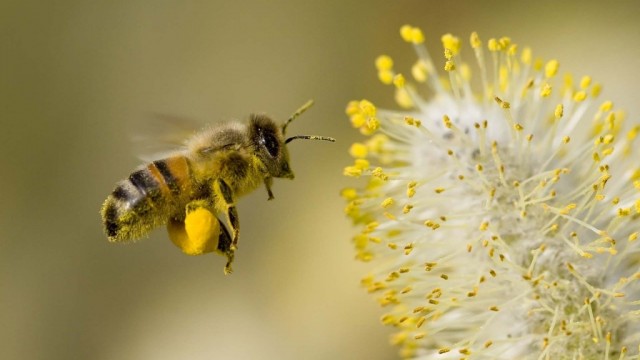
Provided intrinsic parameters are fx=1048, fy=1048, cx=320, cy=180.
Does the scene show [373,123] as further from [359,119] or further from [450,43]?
[450,43]

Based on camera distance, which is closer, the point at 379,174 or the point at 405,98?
the point at 379,174

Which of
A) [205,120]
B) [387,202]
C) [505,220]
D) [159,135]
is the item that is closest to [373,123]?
[387,202]

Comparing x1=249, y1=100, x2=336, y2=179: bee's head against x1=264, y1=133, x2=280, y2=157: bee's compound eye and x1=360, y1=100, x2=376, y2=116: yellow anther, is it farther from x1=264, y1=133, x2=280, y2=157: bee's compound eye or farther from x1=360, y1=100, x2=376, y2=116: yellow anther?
x1=360, y1=100, x2=376, y2=116: yellow anther

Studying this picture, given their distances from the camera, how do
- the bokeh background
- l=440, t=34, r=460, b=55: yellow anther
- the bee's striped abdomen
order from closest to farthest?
1. the bee's striped abdomen
2. l=440, t=34, r=460, b=55: yellow anther
3. the bokeh background

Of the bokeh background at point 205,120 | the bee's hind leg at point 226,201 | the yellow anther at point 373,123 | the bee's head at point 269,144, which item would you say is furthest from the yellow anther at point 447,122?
the bokeh background at point 205,120

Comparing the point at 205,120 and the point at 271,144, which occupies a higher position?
the point at 205,120

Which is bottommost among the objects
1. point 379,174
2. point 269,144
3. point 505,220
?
point 505,220

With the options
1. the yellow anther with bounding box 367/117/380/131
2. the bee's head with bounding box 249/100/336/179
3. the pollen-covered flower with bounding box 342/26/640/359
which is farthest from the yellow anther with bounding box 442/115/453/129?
the bee's head with bounding box 249/100/336/179

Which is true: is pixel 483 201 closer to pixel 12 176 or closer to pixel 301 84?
pixel 301 84
